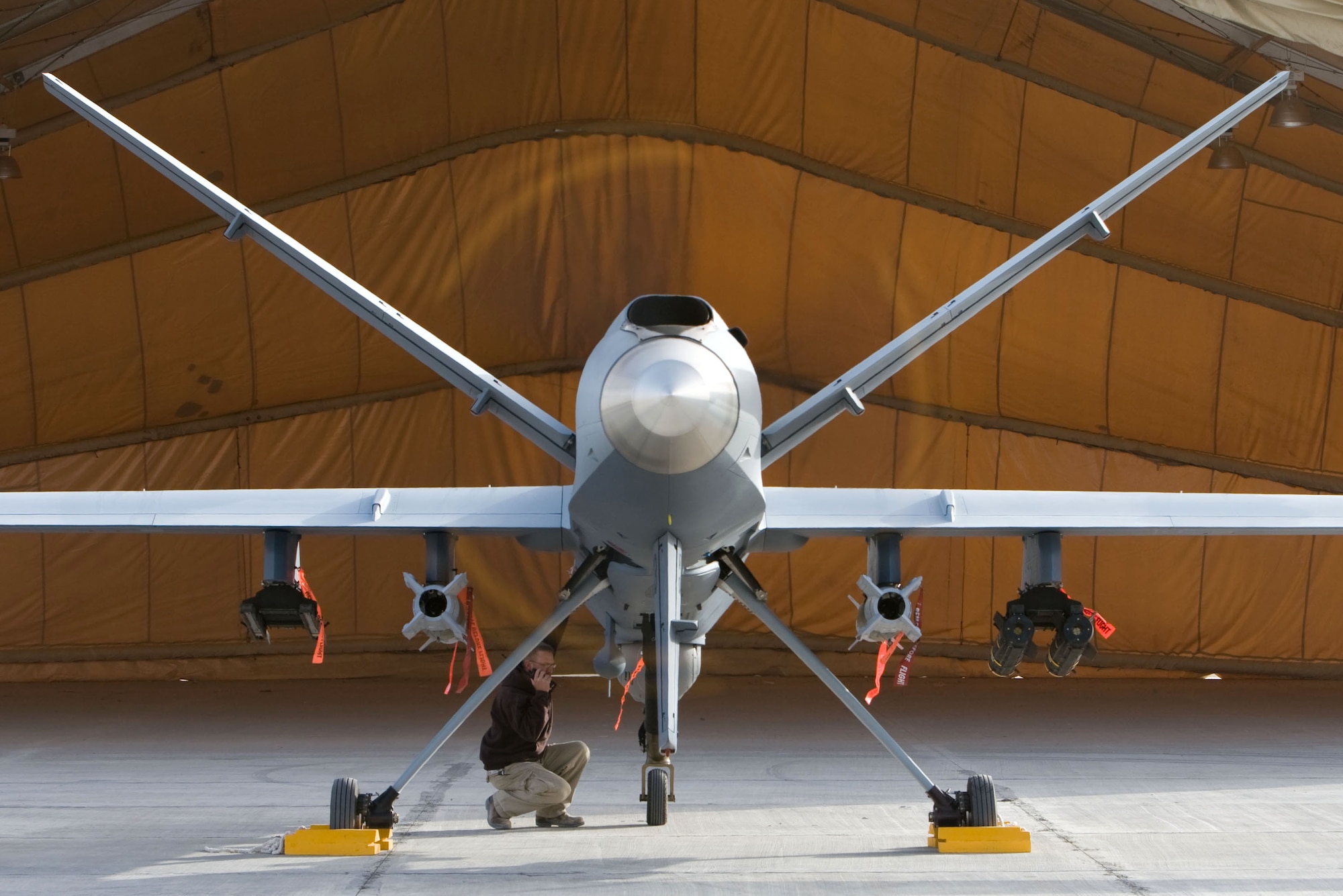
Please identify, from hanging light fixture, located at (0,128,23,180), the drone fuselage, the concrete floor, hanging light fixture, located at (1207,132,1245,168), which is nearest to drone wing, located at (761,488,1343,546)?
the drone fuselage

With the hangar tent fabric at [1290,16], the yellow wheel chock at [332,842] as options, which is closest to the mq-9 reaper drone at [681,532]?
the yellow wheel chock at [332,842]

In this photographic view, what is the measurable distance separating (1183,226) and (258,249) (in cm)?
1363

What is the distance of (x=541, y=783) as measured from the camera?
9.25 m

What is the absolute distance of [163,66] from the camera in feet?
63.0

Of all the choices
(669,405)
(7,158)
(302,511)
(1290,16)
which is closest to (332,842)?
(302,511)

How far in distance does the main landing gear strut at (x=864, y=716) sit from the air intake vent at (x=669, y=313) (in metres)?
1.47

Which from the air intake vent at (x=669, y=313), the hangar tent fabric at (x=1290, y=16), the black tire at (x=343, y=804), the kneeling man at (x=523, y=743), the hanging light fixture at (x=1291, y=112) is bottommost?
the black tire at (x=343, y=804)

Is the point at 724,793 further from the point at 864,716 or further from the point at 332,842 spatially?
the point at 332,842

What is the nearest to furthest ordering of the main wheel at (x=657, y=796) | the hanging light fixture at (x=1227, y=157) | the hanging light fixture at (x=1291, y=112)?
the main wheel at (x=657, y=796)
the hanging light fixture at (x=1291, y=112)
the hanging light fixture at (x=1227, y=157)

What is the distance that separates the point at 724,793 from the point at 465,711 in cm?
347

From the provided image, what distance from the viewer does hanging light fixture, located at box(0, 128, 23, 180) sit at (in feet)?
57.1

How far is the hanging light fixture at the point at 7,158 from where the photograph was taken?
1740 cm

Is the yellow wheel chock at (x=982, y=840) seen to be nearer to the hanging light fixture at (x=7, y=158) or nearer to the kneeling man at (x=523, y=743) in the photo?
the kneeling man at (x=523, y=743)

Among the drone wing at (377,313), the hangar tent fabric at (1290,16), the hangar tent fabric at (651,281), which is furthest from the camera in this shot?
the hangar tent fabric at (651,281)
